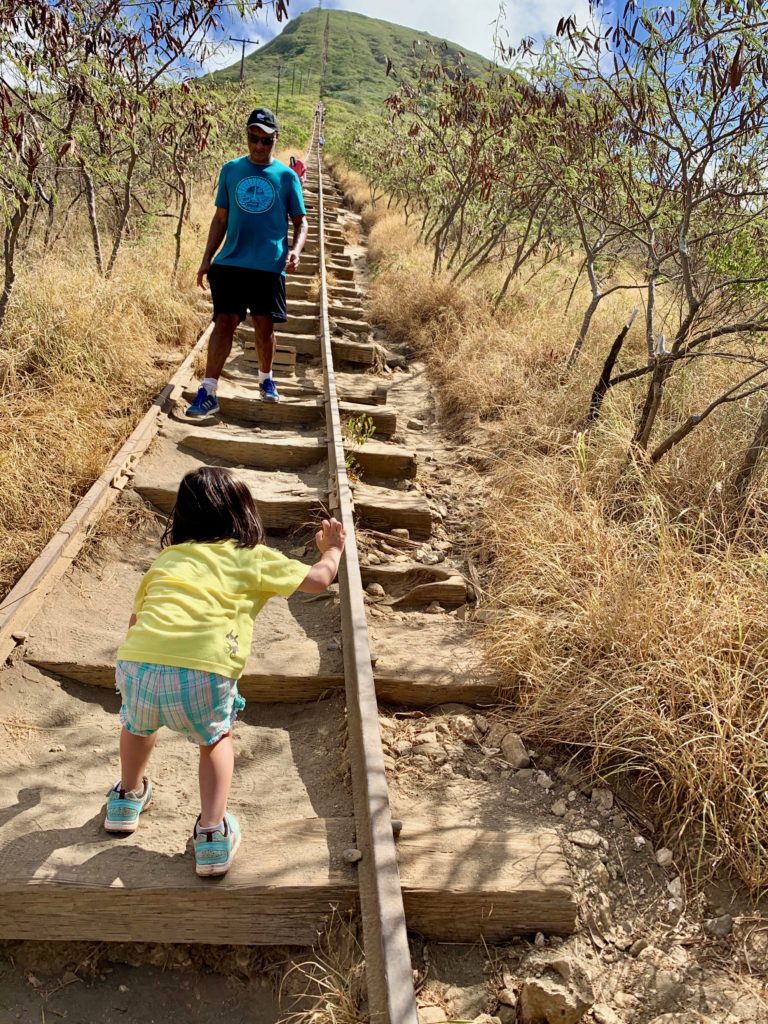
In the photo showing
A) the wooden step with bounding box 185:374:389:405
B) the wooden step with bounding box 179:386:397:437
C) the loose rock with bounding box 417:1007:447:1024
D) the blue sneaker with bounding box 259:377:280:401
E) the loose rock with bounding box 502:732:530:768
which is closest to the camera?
the loose rock with bounding box 417:1007:447:1024

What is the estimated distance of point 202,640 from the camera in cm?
213

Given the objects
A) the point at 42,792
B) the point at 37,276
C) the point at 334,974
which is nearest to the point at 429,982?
the point at 334,974

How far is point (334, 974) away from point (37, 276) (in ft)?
19.9

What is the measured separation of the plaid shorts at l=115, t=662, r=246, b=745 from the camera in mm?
2121

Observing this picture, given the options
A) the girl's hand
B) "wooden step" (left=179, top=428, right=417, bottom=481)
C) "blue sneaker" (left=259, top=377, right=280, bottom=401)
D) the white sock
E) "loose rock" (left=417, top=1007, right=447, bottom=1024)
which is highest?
the girl's hand

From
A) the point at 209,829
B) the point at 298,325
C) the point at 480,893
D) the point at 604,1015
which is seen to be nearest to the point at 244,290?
the point at 298,325

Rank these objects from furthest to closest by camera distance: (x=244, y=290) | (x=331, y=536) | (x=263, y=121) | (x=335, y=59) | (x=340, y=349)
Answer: (x=335, y=59) < (x=340, y=349) < (x=244, y=290) < (x=263, y=121) < (x=331, y=536)

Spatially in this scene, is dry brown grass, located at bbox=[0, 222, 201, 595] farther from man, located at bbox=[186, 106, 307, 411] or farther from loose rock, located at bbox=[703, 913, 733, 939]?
loose rock, located at bbox=[703, 913, 733, 939]

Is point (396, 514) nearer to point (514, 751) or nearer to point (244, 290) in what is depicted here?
point (514, 751)

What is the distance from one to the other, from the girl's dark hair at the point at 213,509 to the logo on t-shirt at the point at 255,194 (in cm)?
355

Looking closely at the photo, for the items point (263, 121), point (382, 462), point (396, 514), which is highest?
point (263, 121)

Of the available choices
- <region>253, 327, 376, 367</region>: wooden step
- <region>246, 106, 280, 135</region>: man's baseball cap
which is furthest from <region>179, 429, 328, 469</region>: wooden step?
<region>253, 327, 376, 367</region>: wooden step

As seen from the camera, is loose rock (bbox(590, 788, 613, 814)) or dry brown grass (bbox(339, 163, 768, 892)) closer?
dry brown grass (bbox(339, 163, 768, 892))

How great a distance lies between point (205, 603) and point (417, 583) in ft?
6.34
